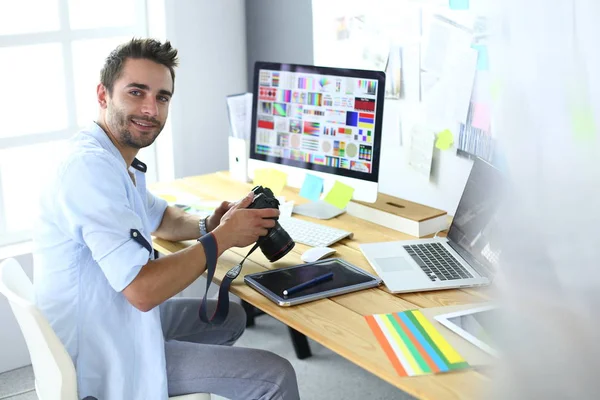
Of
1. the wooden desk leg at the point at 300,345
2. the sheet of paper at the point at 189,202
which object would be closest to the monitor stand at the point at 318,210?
the sheet of paper at the point at 189,202

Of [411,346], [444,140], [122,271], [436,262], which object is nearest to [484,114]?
Result: [411,346]

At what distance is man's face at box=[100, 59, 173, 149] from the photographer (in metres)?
1.69

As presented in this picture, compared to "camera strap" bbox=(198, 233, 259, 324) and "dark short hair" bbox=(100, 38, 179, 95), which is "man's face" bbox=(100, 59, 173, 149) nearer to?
"dark short hair" bbox=(100, 38, 179, 95)

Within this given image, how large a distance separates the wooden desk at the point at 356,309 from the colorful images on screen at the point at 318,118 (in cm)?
22

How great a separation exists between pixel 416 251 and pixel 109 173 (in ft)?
2.64

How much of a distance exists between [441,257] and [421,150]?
2.04ft

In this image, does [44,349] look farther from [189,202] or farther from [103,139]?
[189,202]

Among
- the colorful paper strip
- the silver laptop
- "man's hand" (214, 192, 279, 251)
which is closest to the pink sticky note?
the colorful paper strip

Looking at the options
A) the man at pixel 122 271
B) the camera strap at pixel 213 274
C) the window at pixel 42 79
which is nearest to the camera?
the man at pixel 122 271

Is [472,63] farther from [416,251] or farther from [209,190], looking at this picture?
[209,190]

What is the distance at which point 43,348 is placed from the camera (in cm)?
141

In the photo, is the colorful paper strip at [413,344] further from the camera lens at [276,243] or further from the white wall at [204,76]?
the white wall at [204,76]

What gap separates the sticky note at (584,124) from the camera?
0.22m

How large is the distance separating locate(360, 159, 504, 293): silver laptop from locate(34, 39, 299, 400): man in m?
0.32
